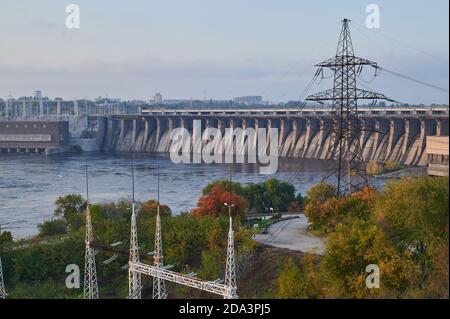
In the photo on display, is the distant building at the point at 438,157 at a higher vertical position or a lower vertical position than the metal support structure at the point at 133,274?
higher

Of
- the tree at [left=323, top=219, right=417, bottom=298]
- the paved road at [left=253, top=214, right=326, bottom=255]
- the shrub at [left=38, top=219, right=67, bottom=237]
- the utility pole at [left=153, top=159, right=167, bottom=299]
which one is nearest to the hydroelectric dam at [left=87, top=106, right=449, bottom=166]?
the paved road at [left=253, top=214, right=326, bottom=255]

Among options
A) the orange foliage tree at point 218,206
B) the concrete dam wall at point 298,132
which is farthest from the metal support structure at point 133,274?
the concrete dam wall at point 298,132

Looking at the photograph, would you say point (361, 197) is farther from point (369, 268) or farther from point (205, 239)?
point (369, 268)

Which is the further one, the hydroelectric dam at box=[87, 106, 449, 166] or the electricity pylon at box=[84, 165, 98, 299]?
the hydroelectric dam at box=[87, 106, 449, 166]

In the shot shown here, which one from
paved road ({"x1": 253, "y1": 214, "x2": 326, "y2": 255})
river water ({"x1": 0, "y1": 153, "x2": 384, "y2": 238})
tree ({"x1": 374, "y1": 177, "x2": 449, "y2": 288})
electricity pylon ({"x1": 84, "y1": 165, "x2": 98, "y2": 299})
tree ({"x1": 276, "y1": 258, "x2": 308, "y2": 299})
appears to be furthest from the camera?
river water ({"x1": 0, "y1": 153, "x2": 384, "y2": 238})

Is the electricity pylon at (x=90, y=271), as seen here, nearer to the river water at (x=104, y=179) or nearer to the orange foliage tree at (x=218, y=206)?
the orange foliage tree at (x=218, y=206)

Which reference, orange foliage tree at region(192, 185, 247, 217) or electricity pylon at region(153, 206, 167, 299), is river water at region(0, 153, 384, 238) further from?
electricity pylon at region(153, 206, 167, 299)

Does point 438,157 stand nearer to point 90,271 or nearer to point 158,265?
point 158,265
